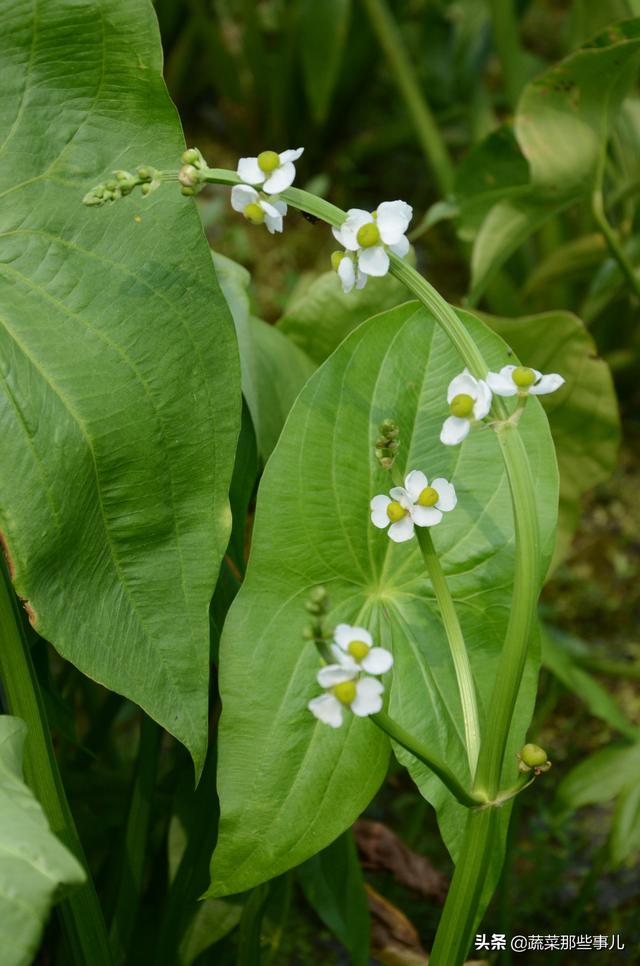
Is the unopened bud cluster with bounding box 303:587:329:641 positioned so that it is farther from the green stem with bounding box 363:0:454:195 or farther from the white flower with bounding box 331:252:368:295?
the green stem with bounding box 363:0:454:195

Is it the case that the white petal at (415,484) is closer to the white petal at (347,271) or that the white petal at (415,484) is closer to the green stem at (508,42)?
the white petal at (347,271)

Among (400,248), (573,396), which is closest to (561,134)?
(573,396)

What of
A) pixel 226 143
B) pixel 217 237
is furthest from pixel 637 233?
pixel 226 143

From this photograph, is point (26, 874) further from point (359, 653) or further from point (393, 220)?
point (393, 220)

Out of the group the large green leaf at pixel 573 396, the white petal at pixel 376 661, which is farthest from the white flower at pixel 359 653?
the large green leaf at pixel 573 396

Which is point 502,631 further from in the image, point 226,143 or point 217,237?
point 226,143

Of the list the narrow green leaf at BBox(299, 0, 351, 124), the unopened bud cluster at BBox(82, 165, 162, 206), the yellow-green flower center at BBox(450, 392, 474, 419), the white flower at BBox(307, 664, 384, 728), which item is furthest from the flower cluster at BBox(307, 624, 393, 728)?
the narrow green leaf at BBox(299, 0, 351, 124)

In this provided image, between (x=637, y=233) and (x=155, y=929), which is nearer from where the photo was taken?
(x=155, y=929)
